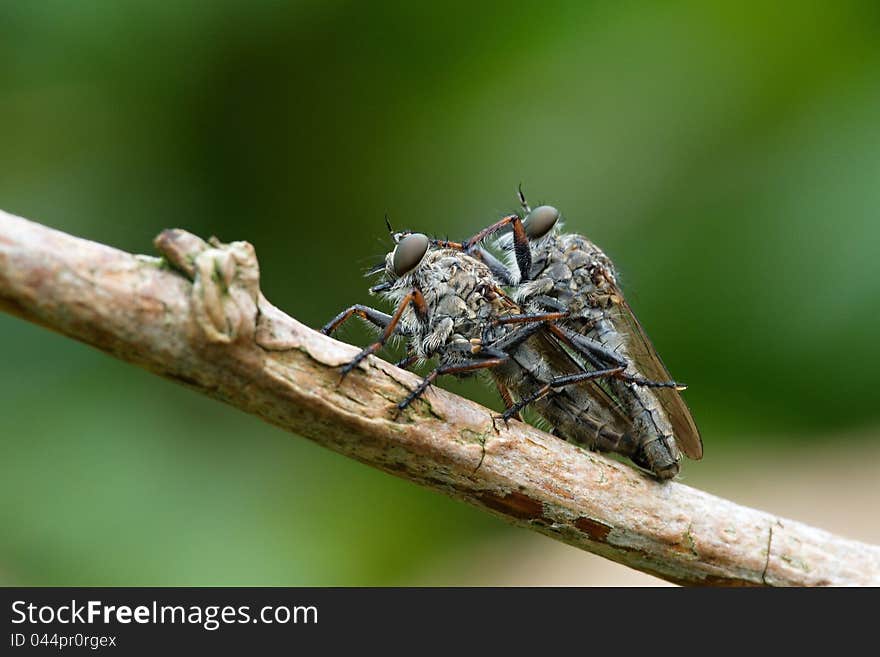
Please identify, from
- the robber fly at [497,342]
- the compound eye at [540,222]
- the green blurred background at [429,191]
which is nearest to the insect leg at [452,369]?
the robber fly at [497,342]

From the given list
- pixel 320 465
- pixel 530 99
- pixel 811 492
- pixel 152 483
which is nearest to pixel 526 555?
pixel 320 465

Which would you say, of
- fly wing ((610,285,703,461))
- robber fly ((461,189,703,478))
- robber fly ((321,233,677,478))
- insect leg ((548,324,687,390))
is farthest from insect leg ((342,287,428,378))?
fly wing ((610,285,703,461))

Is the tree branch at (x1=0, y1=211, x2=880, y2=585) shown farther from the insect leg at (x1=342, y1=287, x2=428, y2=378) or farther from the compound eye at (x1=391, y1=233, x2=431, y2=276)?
the compound eye at (x1=391, y1=233, x2=431, y2=276)

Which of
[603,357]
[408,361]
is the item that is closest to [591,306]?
[603,357]

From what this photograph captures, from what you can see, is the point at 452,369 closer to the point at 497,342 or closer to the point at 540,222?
the point at 497,342

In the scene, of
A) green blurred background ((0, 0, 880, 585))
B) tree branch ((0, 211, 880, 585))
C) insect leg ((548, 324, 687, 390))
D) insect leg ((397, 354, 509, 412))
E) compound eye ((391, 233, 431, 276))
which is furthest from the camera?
green blurred background ((0, 0, 880, 585))
